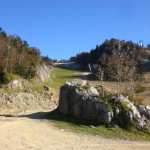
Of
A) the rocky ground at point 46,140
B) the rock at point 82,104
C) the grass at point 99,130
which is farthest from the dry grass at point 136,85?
the rocky ground at point 46,140

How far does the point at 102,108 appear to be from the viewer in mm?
28719

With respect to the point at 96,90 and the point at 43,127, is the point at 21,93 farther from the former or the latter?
the point at 43,127

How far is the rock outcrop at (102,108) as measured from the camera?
91.7 ft

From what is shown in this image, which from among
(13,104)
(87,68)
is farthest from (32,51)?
(87,68)

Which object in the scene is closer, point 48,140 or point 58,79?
point 48,140

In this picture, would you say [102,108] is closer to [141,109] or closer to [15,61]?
[141,109]

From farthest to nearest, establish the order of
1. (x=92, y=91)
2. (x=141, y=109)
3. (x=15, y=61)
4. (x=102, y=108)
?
(x=15, y=61) < (x=92, y=91) < (x=141, y=109) < (x=102, y=108)

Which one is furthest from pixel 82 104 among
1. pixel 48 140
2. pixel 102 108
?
pixel 48 140

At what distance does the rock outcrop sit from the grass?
620mm

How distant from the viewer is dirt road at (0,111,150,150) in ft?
67.6

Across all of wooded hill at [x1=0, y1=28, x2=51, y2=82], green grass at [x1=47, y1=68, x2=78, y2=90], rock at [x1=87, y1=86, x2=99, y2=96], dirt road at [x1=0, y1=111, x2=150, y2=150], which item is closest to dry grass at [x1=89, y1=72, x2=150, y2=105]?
green grass at [x1=47, y1=68, x2=78, y2=90]

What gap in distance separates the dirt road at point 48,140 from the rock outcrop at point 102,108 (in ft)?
11.4

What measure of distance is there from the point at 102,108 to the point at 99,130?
2.36 meters

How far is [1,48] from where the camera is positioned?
6569cm
